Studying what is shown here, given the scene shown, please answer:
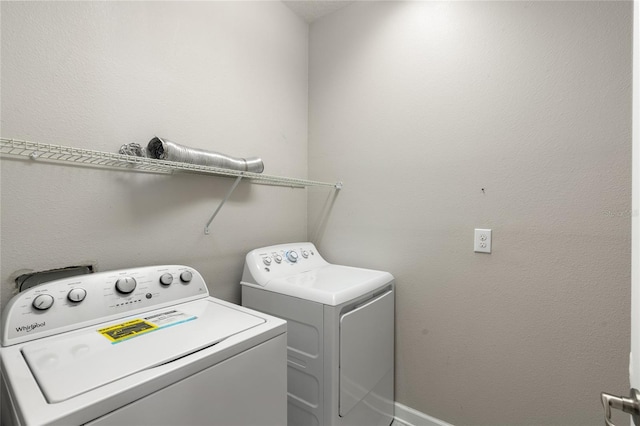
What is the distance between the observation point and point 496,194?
1435mm

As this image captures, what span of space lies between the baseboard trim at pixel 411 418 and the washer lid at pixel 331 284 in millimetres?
774

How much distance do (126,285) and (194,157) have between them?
597 mm

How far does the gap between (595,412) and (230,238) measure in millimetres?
1867

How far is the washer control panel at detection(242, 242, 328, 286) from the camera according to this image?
1.55 metres

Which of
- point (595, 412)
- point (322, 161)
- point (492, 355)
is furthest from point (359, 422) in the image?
point (322, 161)

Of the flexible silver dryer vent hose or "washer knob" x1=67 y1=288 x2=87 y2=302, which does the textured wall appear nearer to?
the flexible silver dryer vent hose

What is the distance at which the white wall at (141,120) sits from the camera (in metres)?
1.01

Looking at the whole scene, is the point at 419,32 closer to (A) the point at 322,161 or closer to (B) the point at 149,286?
(A) the point at 322,161

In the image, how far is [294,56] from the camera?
2.10 meters

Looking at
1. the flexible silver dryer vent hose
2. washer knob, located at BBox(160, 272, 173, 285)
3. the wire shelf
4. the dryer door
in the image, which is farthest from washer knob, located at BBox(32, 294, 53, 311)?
the dryer door

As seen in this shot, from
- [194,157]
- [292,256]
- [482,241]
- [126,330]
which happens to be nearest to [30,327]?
[126,330]

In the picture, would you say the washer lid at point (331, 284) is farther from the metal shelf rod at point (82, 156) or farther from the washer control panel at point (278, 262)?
the metal shelf rod at point (82, 156)

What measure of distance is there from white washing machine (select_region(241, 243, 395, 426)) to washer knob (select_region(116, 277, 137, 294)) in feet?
1.90

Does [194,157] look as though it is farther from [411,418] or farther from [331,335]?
[411,418]
